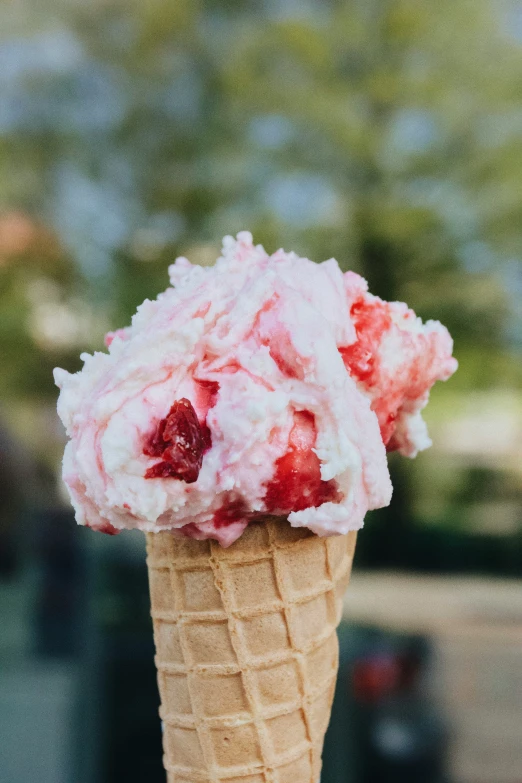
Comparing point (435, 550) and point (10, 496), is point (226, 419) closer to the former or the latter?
point (10, 496)

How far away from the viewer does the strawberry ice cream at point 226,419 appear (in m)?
1.21

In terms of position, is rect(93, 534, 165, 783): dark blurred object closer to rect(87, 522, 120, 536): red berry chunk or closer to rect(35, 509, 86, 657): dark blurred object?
rect(35, 509, 86, 657): dark blurred object

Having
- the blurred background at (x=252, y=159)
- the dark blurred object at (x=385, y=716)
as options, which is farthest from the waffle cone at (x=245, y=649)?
the blurred background at (x=252, y=159)

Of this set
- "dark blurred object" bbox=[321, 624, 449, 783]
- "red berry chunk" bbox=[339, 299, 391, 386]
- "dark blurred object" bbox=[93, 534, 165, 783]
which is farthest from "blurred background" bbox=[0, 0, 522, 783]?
"red berry chunk" bbox=[339, 299, 391, 386]

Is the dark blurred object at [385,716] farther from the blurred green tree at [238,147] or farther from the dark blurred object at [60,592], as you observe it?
the blurred green tree at [238,147]

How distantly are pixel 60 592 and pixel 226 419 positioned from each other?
9.30 ft

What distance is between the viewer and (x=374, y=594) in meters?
6.57

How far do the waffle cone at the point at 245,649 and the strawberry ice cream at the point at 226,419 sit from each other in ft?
0.27

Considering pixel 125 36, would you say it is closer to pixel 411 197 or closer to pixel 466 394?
pixel 411 197

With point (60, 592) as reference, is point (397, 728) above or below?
below

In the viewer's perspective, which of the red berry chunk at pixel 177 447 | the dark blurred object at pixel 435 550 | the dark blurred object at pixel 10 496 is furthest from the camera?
the dark blurred object at pixel 435 550

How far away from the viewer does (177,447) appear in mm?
1198

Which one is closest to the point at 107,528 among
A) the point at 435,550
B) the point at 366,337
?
the point at 366,337

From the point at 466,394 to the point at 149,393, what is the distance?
17.7 feet
